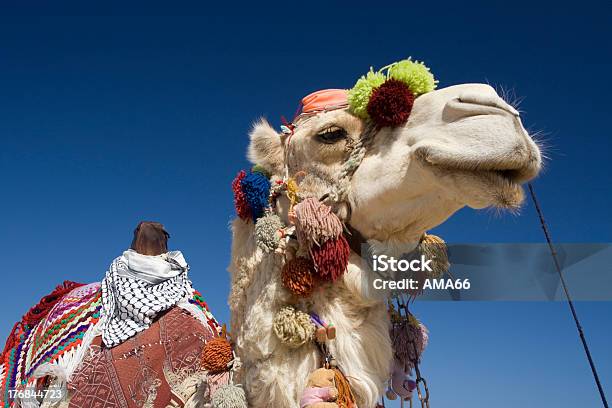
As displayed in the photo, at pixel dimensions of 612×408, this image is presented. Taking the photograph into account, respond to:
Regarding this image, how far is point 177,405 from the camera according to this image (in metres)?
2.74

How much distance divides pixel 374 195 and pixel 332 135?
0.36m

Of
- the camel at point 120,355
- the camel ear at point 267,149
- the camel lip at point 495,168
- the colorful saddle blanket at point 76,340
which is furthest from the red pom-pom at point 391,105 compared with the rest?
the colorful saddle blanket at point 76,340

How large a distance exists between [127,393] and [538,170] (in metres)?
2.27

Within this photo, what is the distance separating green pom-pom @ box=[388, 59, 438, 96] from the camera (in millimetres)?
2229

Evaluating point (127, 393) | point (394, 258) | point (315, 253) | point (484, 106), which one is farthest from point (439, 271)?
point (127, 393)

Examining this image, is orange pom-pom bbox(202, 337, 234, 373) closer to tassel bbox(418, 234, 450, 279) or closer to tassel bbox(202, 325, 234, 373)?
tassel bbox(202, 325, 234, 373)

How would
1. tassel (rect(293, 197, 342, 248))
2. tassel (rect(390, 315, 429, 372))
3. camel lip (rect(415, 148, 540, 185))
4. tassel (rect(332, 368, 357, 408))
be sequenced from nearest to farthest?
camel lip (rect(415, 148, 540, 185)), tassel (rect(332, 368, 357, 408)), tassel (rect(293, 197, 342, 248)), tassel (rect(390, 315, 429, 372))

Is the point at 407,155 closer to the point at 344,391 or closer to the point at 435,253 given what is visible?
the point at 435,253

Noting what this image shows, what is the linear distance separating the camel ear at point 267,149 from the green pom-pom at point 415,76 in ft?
2.00

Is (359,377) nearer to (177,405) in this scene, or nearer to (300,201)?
(300,201)

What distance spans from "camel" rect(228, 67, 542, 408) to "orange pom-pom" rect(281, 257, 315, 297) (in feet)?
0.17

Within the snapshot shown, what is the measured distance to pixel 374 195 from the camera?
2.08 metres

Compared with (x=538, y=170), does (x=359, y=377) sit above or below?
below

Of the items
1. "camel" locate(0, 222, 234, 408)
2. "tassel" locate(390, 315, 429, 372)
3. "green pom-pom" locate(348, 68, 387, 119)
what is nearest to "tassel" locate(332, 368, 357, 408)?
"tassel" locate(390, 315, 429, 372)
